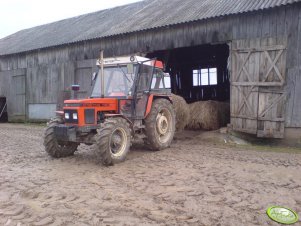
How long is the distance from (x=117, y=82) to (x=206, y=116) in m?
5.13

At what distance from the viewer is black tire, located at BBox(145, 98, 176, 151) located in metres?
7.57

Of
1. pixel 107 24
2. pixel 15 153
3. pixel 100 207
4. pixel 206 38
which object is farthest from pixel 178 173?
pixel 107 24

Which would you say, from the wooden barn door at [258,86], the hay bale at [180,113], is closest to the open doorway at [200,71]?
the hay bale at [180,113]

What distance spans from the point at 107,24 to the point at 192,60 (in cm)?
496

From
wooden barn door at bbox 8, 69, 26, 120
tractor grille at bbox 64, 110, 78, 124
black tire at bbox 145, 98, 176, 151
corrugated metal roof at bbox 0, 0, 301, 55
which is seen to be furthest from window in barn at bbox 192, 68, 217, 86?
tractor grille at bbox 64, 110, 78, 124

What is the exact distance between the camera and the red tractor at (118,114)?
6316 millimetres

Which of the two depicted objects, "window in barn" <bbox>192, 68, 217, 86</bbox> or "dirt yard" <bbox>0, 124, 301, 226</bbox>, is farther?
"window in barn" <bbox>192, 68, 217, 86</bbox>

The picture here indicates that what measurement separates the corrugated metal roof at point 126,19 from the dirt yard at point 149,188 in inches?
217

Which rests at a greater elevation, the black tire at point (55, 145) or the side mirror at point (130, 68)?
the side mirror at point (130, 68)

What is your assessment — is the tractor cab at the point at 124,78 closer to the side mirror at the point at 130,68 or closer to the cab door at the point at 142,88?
the cab door at the point at 142,88

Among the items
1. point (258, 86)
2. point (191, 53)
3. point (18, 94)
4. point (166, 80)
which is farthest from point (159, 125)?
point (18, 94)

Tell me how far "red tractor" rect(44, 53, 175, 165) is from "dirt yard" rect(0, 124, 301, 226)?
389 mm

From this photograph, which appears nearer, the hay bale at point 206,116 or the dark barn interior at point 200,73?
the hay bale at point 206,116

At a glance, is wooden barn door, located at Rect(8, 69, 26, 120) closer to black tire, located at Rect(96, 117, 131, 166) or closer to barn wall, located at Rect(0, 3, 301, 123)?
barn wall, located at Rect(0, 3, 301, 123)
